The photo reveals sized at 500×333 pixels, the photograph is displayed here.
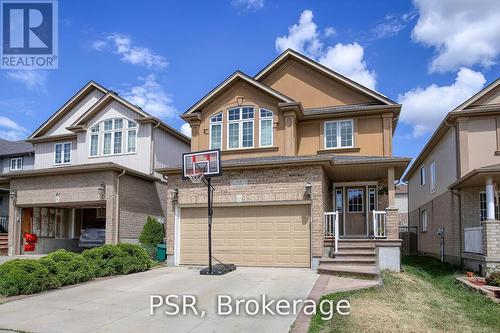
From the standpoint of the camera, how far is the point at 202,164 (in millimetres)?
14906

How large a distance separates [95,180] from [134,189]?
1.85 meters

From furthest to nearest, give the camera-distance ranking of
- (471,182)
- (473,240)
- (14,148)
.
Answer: (14,148) < (471,182) < (473,240)

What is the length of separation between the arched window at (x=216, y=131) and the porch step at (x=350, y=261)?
291 inches

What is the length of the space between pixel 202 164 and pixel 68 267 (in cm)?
504

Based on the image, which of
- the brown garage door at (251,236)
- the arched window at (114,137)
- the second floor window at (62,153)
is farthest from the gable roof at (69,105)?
the brown garage door at (251,236)

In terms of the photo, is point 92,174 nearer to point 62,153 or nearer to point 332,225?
point 62,153

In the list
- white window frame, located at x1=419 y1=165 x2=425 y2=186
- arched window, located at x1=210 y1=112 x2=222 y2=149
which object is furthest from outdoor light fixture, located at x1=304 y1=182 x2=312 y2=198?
white window frame, located at x1=419 y1=165 x2=425 y2=186

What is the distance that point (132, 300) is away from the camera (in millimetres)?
10633

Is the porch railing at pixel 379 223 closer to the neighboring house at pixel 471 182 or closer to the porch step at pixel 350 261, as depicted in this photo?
the porch step at pixel 350 261

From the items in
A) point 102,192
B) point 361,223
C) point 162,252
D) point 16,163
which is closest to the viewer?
point 162,252

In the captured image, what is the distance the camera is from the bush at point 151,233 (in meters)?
20.0

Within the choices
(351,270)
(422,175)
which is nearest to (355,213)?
(351,270)

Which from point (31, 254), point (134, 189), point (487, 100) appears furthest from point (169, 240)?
point (487, 100)

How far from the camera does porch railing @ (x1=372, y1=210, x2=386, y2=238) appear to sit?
52.4 ft
